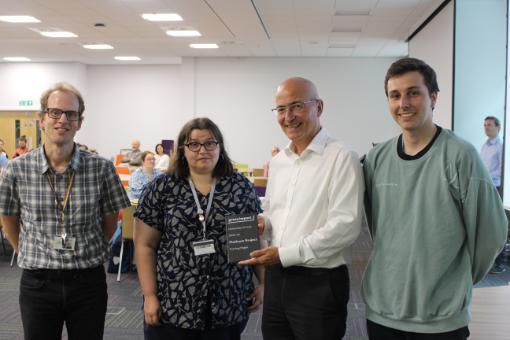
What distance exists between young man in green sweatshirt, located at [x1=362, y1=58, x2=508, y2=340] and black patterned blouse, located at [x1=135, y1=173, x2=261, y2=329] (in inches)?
22.8

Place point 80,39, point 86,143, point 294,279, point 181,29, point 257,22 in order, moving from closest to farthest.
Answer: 1. point 294,279
2. point 257,22
3. point 181,29
4. point 80,39
5. point 86,143

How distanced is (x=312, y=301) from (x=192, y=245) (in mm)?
511

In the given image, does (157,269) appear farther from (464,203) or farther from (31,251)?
(464,203)

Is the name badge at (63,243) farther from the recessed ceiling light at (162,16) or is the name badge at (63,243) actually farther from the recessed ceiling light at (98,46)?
the recessed ceiling light at (98,46)

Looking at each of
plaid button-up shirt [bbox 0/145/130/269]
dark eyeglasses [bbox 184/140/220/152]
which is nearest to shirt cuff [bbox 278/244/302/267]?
dark eyeglasses [bbox 184/140/220/152]

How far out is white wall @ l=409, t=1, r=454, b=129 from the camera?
25.2 feet

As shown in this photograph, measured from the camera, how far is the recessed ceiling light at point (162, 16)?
29.7 feet

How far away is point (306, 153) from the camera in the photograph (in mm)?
1902

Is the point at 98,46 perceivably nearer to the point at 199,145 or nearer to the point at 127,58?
the point at 127,58

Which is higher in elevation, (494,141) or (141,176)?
(494,141)

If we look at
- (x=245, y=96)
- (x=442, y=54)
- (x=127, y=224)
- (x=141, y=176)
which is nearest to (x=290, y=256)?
(x=127, y=224)

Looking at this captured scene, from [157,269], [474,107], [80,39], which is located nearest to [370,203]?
[157,269]

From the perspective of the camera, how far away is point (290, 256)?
5.76 ft

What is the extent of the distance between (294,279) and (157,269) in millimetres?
573
